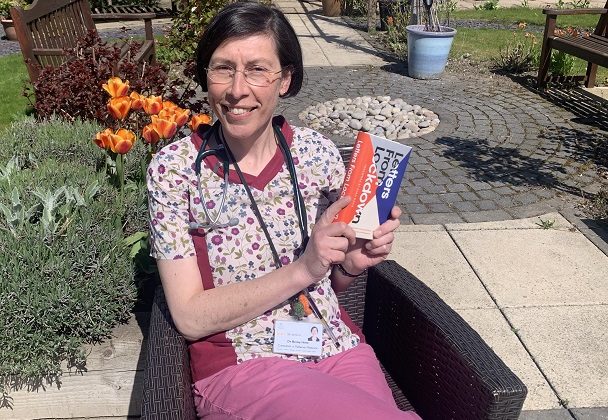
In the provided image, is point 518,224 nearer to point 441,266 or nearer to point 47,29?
point 441,266

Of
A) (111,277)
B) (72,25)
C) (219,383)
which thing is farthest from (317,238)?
(72,25)

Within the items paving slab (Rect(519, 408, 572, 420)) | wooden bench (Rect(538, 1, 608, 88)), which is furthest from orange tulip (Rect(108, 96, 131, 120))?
wooden bench (Rect(538, 1, 608, 88))

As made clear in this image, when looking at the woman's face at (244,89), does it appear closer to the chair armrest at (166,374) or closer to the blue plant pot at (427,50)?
the chair armrest at (166,374)

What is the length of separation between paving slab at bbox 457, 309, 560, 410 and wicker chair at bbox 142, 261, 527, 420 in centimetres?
94

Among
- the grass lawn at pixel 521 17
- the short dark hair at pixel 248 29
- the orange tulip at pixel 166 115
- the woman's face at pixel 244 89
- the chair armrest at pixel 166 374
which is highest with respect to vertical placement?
the short dark hair at pixel 248 29

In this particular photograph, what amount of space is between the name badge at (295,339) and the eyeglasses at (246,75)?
715 millimetres

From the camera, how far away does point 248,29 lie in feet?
5.76

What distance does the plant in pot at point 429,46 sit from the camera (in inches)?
298

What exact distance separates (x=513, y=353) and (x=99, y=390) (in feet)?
6.23

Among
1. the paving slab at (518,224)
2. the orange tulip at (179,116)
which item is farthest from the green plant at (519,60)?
the orange tulip at (179,116)

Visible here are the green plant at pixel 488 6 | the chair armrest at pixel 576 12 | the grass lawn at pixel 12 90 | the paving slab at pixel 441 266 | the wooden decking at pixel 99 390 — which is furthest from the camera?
the green plant at pixel 488 6

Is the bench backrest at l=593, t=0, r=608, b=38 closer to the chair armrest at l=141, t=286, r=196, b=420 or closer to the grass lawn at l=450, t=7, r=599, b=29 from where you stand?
the grass lawn at l=450, t=7, r=599, b=29

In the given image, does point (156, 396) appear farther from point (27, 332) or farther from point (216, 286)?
point (27, 332)

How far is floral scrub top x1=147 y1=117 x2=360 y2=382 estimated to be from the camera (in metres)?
1.79
